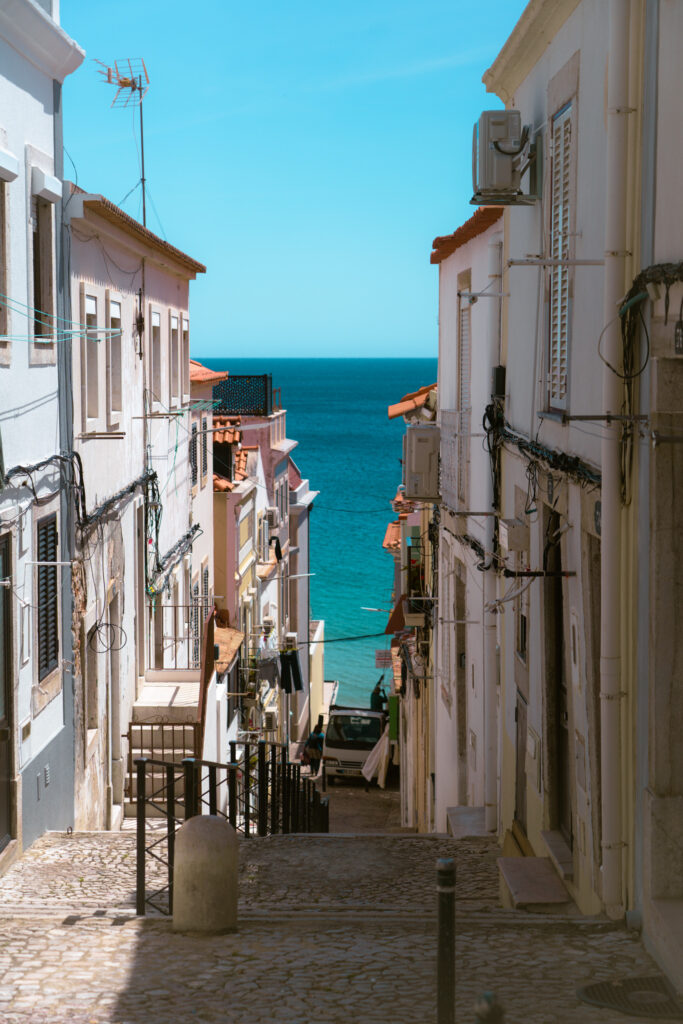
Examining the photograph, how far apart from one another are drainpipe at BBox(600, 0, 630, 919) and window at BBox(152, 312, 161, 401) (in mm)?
13211

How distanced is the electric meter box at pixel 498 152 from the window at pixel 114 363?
6635 millimetres

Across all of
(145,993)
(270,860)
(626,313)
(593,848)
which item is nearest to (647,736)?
(593,848)

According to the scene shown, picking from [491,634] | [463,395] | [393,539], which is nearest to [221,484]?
→ [393,539]

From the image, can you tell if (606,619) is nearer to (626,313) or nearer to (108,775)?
(626,313)

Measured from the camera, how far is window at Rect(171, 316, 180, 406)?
73.0 feet

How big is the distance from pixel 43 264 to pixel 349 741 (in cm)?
2543

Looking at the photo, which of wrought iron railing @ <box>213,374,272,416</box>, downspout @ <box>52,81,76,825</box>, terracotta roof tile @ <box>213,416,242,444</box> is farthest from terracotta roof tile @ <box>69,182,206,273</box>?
wrought iron railing @ <box>213,374,272,416</box>

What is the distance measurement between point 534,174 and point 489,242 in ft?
11.2

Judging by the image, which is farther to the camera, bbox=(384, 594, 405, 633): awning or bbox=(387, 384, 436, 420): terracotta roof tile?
bbox=(384, 594, 405, 633): awning

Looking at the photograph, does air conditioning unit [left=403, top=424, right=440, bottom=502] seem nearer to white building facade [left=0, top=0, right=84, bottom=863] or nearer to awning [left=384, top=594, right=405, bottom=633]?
white building facade [left=0, top=0, right=84, bottom=863]

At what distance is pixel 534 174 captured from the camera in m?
10.6

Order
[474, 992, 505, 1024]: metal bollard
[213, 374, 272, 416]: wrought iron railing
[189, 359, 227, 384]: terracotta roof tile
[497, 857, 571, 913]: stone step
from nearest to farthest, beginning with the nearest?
[474, 992, 505, 1024]: metal bollard, [497, 857, 571, 913]: stone step, [189, 359, 227, 384]: terracotta roof tile, [213, 374, 272, 416]: wrought iron railing

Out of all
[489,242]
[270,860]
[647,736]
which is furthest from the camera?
[489,242]

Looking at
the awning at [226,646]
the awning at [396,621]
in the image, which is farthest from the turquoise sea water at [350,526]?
the awning at [226,646]
